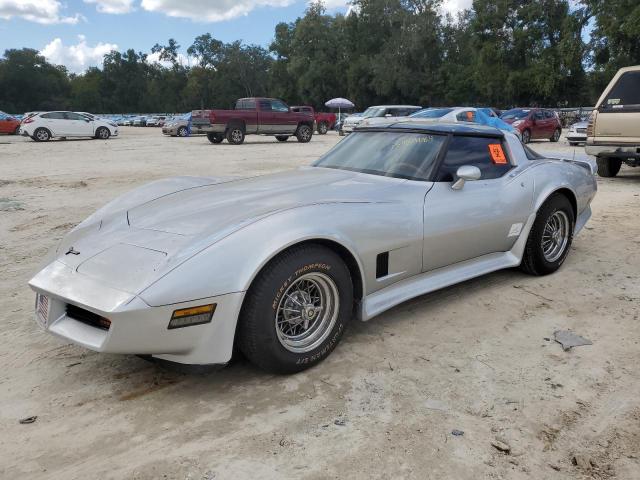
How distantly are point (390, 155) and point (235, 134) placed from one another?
1773 centimetres

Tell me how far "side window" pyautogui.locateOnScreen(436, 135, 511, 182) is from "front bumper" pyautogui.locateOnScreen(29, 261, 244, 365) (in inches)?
74.1

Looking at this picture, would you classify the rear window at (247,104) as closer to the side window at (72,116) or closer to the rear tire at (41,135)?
the side window at (72,116)

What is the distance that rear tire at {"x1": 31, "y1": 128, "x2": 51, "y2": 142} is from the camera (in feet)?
76.3

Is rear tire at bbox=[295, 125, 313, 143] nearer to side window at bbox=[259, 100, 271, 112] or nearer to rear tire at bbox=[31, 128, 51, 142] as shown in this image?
side window at bbox=[259, 100, 271, 112]

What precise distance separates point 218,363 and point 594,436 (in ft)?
5.72

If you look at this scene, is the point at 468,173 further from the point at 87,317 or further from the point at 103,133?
the point at 103,133

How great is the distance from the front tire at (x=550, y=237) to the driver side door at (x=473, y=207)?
225 millimetres

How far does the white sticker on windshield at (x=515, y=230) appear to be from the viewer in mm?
3998

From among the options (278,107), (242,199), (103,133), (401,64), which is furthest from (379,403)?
(401,64)

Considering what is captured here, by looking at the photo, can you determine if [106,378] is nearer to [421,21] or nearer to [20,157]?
[20,157]

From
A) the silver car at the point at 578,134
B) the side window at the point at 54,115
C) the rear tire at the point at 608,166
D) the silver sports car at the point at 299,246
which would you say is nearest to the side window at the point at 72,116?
the side window at the point at 54,115

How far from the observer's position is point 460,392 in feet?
8.71

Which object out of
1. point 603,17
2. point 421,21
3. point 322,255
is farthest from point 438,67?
point 322,255

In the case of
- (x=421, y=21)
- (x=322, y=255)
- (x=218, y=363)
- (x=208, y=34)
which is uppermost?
(x=208, y=34)
